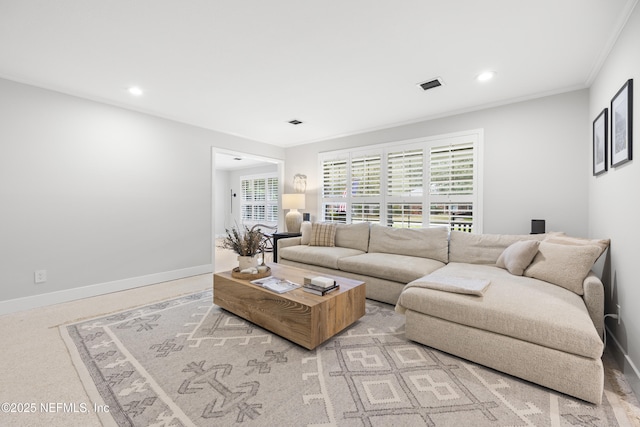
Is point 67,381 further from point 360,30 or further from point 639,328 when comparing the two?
point 639,328

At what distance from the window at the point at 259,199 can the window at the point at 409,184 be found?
307cm

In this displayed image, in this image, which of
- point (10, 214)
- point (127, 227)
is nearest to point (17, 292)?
point (10, 214)

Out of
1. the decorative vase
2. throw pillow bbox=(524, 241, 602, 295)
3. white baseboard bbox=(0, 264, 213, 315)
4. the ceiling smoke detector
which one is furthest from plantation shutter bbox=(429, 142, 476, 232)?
white baseboard bbox=(0, 264, 213, 315)

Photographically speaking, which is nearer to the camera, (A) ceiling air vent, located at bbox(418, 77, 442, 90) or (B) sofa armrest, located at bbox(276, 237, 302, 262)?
(A) ceiling air vent, located at bbox(418, 77, 442, 90)

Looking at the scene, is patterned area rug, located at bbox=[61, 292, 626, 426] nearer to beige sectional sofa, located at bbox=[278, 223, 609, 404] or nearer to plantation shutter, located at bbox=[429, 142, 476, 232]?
beige sectional sofa, located at bbox=[278, 223, 609, 404]

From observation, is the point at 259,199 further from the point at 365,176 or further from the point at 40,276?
the point at 40,276

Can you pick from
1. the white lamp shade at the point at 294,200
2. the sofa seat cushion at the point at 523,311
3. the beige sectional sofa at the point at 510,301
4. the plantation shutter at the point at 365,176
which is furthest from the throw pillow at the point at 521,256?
the white lamp shade at the point at 294,200

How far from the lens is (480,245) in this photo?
10.1 feet

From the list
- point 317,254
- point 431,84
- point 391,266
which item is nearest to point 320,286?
point 391,266

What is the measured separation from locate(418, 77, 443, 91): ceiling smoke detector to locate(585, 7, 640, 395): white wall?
128cm

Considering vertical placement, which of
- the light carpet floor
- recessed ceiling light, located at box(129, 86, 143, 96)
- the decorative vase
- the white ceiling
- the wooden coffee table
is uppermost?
recessed ceiling light, located at box(129, 86, 143, 96)

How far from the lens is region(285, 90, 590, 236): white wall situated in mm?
2992

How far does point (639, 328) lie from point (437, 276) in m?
1.19

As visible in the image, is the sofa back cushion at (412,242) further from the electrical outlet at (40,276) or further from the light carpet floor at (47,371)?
the electrical outlet at (40,276)
